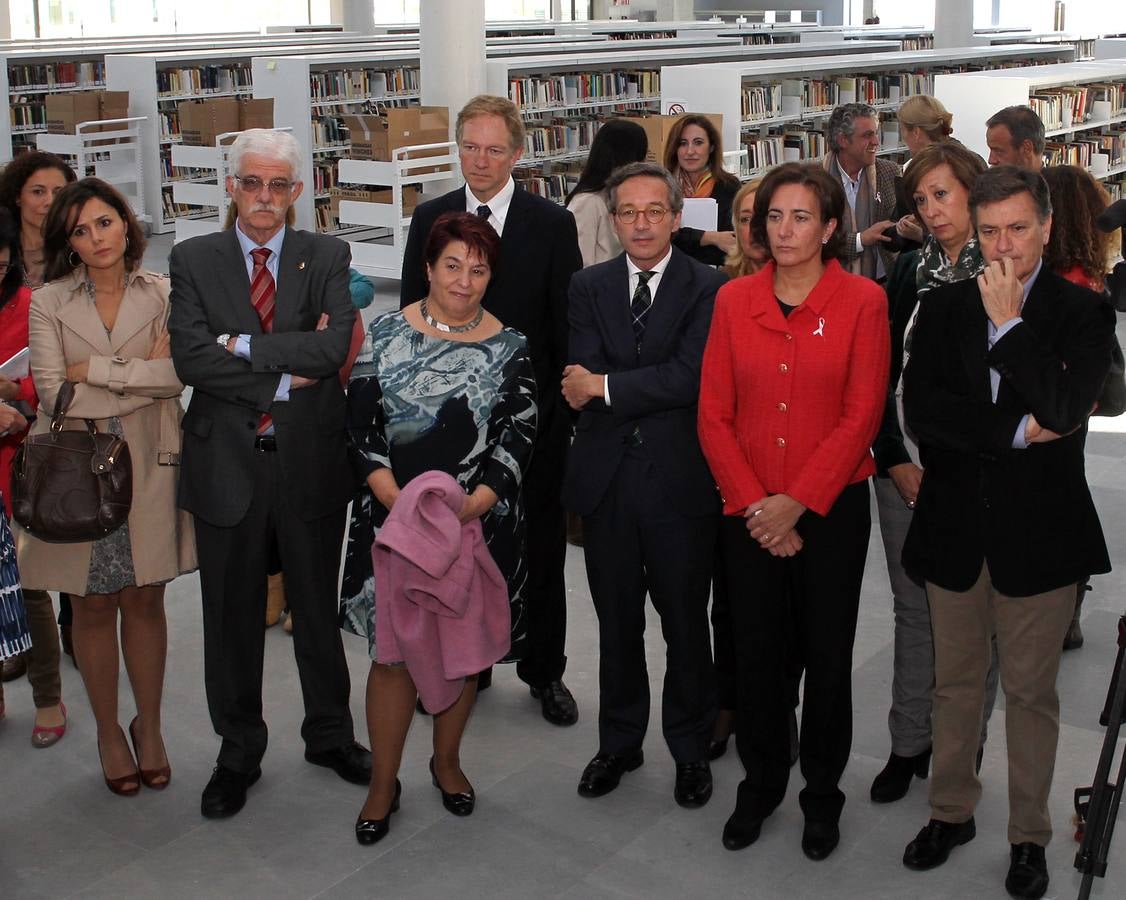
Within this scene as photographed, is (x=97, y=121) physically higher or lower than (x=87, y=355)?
higher

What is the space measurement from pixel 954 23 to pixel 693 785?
54.6 feet

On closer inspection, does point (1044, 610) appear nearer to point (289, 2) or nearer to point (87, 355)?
point (87, 355)

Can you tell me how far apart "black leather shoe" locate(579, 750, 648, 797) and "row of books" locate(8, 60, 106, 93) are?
12.4 meters

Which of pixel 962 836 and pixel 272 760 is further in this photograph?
pixel 272 760

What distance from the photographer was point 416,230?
11.6ft

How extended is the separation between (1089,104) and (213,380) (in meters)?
10.2

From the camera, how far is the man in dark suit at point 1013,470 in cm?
264

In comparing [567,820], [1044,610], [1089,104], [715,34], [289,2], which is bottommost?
[567,820]

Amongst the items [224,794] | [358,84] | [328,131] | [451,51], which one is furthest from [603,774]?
[358,84]

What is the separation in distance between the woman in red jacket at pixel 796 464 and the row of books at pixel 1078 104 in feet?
24.9

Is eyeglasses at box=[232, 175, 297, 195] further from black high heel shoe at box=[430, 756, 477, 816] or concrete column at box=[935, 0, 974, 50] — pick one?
concrete column at box=[935, 0, 974, 50]

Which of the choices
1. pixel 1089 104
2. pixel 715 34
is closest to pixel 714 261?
pixel 1089 104

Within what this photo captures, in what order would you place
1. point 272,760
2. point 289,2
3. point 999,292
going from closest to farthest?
point 999,292, point 272,760, point 289,2

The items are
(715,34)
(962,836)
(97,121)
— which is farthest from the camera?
(715,34)
